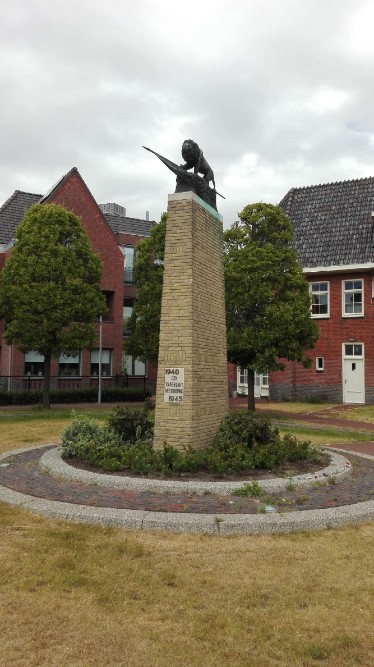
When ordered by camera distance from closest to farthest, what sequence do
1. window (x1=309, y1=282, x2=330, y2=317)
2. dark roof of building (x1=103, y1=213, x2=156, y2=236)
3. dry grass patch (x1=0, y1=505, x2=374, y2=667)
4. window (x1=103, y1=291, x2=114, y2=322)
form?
dry grass patch (x1=0, y1=505, x2=374, y2=667) < window (x1=309, y1=282, x2=330, y2=317) < window (x1=103, y1=291, x2=114, y2=322) < dark roof of building (x1=103, y1=213, x2=156, y2=236)

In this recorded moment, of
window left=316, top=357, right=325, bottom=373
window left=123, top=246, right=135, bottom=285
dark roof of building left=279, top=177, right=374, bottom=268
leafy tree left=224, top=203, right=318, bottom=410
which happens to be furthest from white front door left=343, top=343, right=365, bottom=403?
window left=123, top=246, right=135, bottom=285

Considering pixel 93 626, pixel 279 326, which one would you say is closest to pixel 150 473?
pixel 93 626

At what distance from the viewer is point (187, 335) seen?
1004 cm

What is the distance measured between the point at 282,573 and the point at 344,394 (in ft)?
83.1

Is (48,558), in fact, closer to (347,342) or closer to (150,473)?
(150,473)

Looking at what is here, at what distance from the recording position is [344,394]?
29.4 m

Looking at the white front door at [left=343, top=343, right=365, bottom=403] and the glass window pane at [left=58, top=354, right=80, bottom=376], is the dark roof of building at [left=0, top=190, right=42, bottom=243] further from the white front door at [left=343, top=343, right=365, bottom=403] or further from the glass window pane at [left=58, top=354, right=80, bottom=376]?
the white front door at [left=343, top=343, right=365, bottom=403]

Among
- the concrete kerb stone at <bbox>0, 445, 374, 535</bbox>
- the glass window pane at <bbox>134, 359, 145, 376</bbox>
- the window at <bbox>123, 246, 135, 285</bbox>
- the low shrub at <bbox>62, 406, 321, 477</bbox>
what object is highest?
the window at <bbox>123, 246, 135, 285</bbox>

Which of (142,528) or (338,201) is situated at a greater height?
(338,201)

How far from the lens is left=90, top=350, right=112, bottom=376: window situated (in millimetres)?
32906

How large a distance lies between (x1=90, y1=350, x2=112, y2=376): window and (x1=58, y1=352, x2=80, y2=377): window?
1039 mm

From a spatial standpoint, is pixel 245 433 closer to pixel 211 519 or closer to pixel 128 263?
pixel 211 519

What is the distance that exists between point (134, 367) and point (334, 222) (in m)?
14.9

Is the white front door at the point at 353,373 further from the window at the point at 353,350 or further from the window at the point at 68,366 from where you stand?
the window at the point at 68,366
